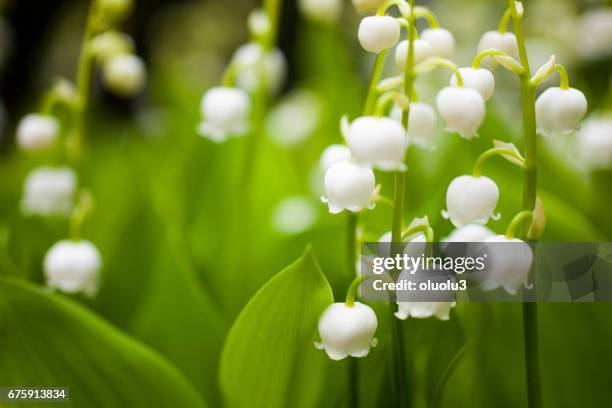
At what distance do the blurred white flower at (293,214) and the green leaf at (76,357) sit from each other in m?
0.38

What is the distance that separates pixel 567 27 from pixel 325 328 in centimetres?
128

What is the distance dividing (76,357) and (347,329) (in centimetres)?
27

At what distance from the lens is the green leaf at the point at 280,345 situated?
1.77 ft

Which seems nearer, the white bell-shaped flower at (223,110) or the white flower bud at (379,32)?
the white flower bud at (379,32)

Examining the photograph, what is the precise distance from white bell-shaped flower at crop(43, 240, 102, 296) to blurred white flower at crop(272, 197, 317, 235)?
0.98 ft

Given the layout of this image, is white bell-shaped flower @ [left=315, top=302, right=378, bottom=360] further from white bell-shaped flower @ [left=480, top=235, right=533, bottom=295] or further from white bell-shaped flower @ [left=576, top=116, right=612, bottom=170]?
white bell-shaped flower @ [left=576, top=116, right=612, bottom=170]

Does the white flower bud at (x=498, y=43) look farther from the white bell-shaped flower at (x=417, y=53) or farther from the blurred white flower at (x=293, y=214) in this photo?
the blurred white flower at (x=293, y=214)

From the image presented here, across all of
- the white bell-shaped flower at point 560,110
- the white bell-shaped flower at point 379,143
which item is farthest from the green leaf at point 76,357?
the white bell-shaped flower at point 560,110

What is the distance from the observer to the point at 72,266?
2.52 feet

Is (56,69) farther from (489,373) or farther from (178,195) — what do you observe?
(489,373)

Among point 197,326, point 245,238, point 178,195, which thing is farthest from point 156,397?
point 178,195

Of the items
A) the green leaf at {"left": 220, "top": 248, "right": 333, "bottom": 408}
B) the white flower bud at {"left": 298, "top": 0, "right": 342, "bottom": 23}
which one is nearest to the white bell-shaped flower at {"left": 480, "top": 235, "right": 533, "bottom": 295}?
the green leaf at {"left": 220, "top": 248, "right": 333, "bottom": 408}

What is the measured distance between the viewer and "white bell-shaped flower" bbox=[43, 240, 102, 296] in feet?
2.52

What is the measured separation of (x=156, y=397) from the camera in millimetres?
627
